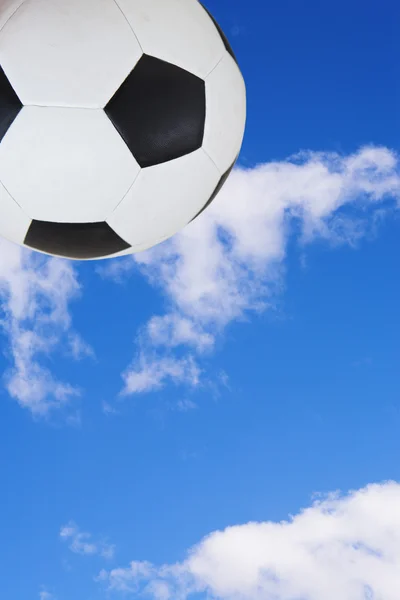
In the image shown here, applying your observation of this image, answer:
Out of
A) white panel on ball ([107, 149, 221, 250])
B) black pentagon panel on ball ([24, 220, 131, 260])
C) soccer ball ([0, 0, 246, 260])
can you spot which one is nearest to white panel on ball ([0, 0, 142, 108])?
soccer ball ([0, 0, 246, 260])

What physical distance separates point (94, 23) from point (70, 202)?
0.91 metres

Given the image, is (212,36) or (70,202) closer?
(70,202)

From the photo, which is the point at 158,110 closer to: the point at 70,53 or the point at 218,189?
the point at 70,53

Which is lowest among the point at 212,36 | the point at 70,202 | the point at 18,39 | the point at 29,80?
the point at 70,202

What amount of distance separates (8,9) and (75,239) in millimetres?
1270

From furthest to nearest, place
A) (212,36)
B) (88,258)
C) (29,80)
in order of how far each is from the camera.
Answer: (88,258)
(212,36)
(29,80)

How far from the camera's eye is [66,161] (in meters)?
3.52

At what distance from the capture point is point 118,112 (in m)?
3.53

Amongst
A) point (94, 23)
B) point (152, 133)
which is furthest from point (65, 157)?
point (94, 23)

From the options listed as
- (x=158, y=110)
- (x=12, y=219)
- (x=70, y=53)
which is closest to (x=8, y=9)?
(x=70, y=53)

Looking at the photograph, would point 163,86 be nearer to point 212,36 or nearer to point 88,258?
point 212,36

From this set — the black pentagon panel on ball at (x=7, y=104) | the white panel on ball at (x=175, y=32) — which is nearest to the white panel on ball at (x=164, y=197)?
the white panel on ball at (x=175, y=32)

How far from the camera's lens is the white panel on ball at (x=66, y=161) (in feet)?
11.4

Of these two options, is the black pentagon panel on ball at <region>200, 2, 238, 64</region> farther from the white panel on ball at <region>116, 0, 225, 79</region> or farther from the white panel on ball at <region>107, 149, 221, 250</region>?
the white panel on ball at <region>107, 149, 221, 250</region>
